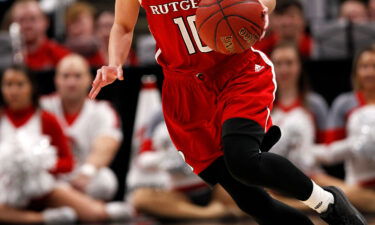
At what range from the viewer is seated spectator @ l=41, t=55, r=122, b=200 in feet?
21.3

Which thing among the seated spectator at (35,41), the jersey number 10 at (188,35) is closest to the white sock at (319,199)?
the jersey number 10 at (188,35)

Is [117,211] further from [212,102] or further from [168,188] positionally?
[212,102]

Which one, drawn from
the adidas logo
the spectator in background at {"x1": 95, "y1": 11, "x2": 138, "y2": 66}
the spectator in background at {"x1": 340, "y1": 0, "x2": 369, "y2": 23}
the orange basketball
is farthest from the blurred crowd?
the orange basketball

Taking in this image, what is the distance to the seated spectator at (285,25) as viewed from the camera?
6730mm

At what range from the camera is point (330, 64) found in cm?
688

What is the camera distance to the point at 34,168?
20.3 feet

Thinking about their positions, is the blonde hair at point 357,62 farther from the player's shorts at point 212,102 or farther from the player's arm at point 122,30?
the player's arm at point 122,30

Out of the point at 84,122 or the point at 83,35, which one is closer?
the point at 84,122

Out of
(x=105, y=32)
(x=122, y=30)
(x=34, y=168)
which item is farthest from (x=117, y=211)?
(x=122, y=30)

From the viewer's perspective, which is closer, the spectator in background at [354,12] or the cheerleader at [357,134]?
the cheerleader at [357,134]

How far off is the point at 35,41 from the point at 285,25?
2.43 m

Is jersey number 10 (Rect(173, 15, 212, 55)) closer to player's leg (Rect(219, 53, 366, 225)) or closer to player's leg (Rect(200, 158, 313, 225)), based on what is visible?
player's leg (Rect(219, 53, 366, 225))

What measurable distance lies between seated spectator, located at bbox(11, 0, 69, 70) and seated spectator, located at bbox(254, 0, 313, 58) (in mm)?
1974

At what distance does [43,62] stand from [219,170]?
13.2ft
